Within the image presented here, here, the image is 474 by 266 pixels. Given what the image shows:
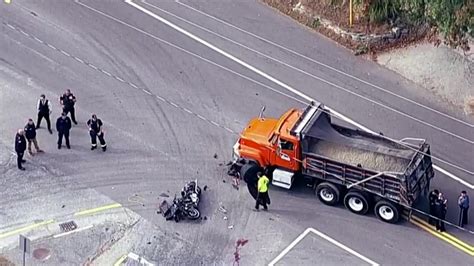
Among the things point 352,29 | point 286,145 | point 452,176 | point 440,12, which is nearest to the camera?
point 286,145

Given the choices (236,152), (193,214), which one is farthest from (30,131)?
(236,152)

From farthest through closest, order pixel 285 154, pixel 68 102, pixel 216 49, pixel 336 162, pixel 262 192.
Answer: pixel 216 49 < pixel 68 102 < pixel 285 154 < pixel 262 192 < pixel 336 162

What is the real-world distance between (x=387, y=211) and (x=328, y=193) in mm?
1726

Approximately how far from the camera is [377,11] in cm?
3462

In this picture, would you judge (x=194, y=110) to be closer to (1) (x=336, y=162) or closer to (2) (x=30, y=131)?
(2) (x=30, y=131)

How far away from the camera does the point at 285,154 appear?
29062 mm

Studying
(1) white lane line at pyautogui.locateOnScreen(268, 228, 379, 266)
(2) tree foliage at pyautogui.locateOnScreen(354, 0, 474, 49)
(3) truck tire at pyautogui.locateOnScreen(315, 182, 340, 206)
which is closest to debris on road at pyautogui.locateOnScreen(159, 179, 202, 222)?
(1) white lane line at pyautogui.locateOnScreen(268, 228, 379, 266)

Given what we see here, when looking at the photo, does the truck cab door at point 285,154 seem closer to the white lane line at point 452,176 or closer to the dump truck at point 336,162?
the dump truck at point 336,162

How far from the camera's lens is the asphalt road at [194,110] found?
1119 inches

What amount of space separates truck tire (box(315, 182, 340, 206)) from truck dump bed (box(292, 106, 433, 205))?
0.69 ft

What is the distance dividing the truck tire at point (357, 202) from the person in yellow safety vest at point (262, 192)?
7.23 feet

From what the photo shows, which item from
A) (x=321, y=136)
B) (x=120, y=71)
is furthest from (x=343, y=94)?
(x=120, y=71)

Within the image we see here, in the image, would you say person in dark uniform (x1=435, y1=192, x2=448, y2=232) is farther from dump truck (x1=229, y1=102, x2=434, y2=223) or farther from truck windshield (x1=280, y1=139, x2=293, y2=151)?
truck windshield (x1=280, y1=139, x2=293, y2=151)

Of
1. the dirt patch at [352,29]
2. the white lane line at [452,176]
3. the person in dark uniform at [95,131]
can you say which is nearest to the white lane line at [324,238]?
the white lane line at [452,176]
